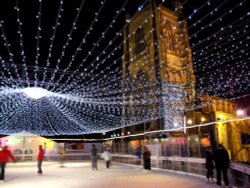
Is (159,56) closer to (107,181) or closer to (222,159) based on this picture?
(107,181)

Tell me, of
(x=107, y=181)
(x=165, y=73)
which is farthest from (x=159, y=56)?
(x=107, y=181)

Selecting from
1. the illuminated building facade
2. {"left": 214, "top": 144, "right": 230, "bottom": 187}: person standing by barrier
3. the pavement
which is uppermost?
the illuminated building facade

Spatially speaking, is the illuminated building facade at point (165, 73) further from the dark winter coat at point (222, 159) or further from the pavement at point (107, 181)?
the dark winter coat at point (222, 159)

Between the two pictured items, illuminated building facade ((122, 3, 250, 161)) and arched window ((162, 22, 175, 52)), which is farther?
arched window ((162, 22, 175, 52))

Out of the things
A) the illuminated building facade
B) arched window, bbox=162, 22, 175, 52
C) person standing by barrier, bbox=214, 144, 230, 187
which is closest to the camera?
person standing by barrier, bbox=214, 144, 230, 187

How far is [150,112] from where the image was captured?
116 ft

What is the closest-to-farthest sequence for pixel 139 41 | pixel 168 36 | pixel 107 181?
1. pixel 107 181
2. pixel 168 36
3. pixel 139 41

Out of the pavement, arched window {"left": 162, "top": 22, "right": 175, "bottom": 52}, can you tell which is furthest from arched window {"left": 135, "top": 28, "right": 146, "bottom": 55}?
the pavement

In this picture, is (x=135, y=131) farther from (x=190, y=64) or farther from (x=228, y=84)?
(x=228, y=84)

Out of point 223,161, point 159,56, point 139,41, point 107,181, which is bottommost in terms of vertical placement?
point 107,181

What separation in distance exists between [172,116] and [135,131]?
12.7 meters

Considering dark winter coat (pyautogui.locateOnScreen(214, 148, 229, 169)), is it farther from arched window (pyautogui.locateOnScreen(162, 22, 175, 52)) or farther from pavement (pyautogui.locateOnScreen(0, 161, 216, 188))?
arched window (pyautogui.locateOnScreen(162, 22, 175, 52))

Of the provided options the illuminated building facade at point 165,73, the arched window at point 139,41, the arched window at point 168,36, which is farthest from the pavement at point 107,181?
the arched window at point 139,41

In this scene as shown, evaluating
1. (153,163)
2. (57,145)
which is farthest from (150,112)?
(153,163)
